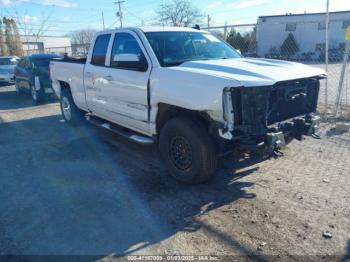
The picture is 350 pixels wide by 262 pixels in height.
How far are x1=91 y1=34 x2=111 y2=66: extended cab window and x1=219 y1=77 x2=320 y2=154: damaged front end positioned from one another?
10.2 ft

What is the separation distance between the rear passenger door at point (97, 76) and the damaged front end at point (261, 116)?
282 cm

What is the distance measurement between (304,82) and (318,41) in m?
40.7

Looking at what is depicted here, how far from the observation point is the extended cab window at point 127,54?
4.85 metres

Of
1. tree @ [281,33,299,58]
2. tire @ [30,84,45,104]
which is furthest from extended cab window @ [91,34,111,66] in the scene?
tree @ [281,33,299,58]

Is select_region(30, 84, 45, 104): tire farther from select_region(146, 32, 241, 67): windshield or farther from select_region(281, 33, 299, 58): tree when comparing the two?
select_region(281, 33, 299, 58): tree

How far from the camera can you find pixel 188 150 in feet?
14.5

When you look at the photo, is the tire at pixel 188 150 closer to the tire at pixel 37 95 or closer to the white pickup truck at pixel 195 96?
the white pickup truck at pixel 195 96

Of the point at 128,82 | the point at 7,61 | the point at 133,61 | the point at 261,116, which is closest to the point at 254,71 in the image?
the point at 261,116

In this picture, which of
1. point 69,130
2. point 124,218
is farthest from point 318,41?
point 124,218

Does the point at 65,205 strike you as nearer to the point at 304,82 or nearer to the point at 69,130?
the point at 304,82

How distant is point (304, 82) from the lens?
171 inches

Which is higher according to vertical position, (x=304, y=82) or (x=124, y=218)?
(x=304, y=82)

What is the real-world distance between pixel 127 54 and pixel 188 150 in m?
1.70

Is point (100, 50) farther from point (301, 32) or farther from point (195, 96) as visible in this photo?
point (301, 32)
